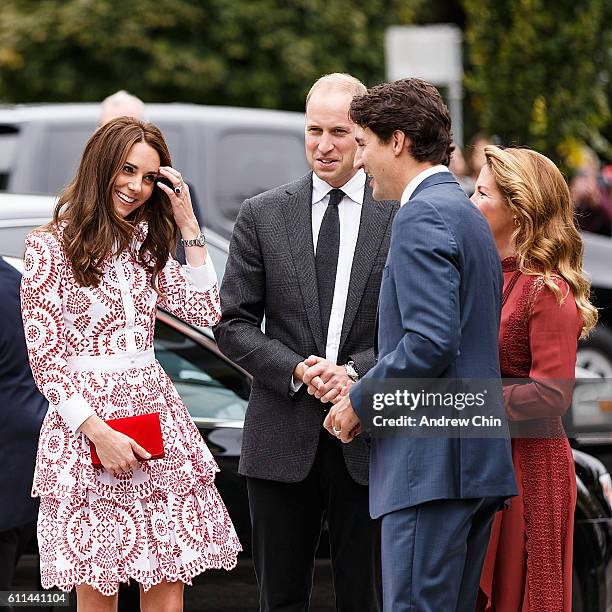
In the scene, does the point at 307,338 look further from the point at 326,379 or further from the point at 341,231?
the point at 341,231

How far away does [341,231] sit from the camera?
4.32 metres

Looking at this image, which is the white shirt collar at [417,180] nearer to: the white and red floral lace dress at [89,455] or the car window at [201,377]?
the white and red floral lace dress at [89,455]

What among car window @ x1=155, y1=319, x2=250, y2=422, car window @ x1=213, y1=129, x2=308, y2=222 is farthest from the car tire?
car window @ x1=155, y1=319, x2=250, y2=422

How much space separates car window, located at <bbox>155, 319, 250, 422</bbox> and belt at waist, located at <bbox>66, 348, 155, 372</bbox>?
811 millimetres

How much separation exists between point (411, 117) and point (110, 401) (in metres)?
1.19

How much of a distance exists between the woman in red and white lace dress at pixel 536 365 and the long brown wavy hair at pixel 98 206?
3.52 ft

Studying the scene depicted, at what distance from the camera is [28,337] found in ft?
12.9

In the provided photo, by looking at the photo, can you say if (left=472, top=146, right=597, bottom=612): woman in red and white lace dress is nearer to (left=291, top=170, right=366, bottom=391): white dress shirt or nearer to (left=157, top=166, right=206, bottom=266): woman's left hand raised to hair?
(left=291, top=170, right=366, bottom=391): white dress shirt

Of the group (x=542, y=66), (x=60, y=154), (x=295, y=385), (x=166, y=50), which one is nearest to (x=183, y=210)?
(x=295, y=385)

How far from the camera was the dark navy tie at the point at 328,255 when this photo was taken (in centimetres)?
425

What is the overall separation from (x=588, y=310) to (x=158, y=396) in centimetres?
130

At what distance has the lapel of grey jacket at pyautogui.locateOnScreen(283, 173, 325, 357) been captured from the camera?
13.9 feet

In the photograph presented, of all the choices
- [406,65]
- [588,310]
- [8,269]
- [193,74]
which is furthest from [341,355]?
[193,74]

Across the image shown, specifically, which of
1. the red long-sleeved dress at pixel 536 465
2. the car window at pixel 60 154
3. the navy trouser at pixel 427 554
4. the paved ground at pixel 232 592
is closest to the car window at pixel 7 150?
the car window at pixel 60 154
